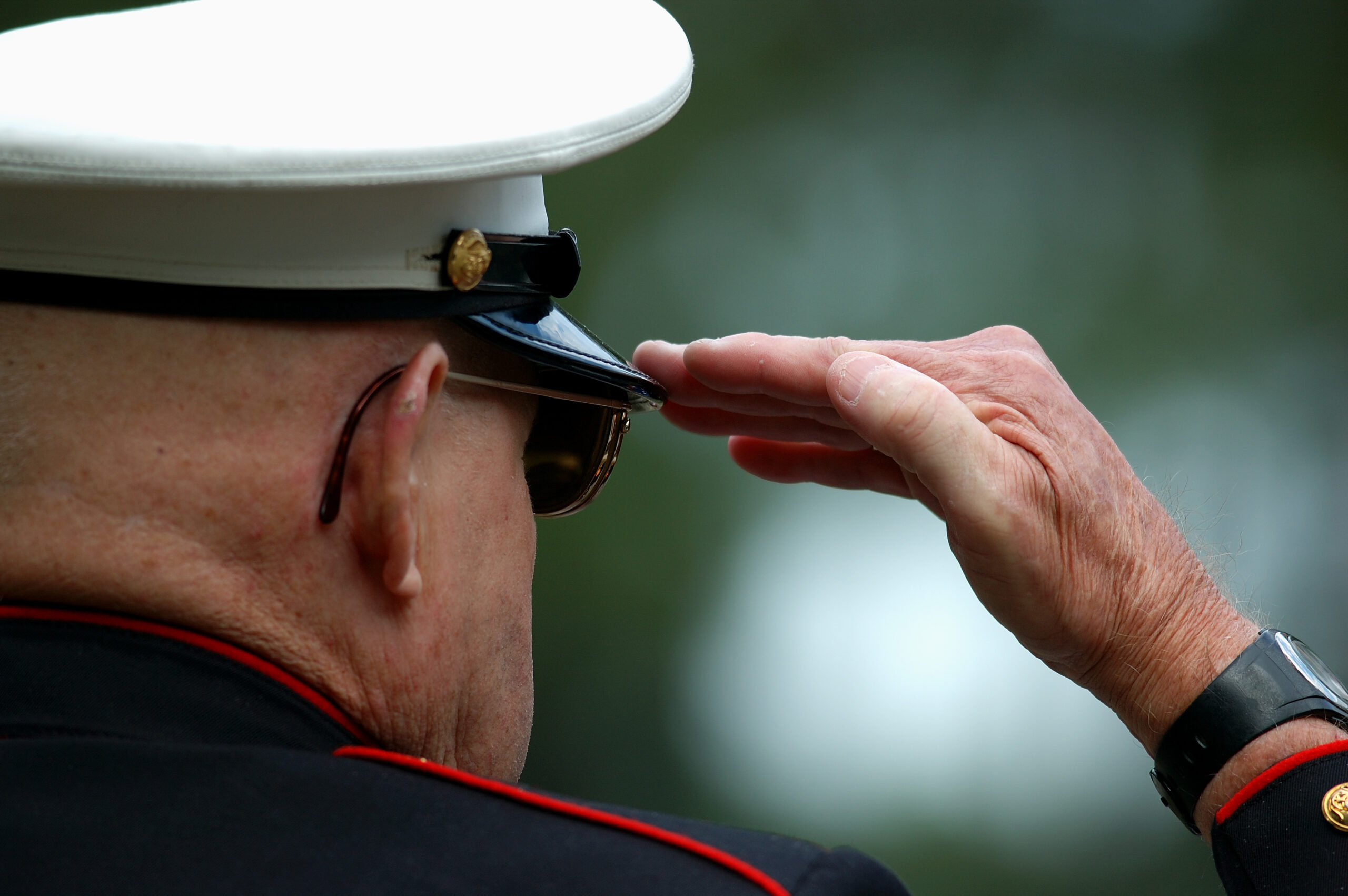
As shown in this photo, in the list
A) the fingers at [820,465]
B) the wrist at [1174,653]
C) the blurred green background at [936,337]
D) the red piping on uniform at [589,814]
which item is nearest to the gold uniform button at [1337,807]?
the wrist at [1174,653]

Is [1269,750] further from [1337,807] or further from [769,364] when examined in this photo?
[769,364]

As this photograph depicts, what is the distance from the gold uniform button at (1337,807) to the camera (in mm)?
912

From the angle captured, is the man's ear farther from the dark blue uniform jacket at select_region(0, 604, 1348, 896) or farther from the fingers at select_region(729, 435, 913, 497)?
the fingers at select_region(729, 435, 913, 497)

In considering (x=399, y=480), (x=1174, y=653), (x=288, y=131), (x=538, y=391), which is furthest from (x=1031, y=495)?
(x=288, y=131)

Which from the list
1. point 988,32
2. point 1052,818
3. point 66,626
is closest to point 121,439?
point 66,626

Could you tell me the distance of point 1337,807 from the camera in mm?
922

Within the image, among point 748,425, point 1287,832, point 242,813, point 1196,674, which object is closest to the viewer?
point 242,813

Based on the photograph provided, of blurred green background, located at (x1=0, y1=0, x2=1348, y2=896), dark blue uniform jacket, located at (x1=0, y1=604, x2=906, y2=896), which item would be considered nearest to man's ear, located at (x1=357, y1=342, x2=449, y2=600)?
dark blue uniform jacket, located at (x1=0, y1=604, x2=906, y2=896)

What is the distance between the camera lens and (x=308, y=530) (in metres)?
0.69

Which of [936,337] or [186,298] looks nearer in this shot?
[186,298]

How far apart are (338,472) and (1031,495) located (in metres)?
0.61

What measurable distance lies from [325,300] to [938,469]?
0.54 meters

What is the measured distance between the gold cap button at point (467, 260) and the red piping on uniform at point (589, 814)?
0.32 m

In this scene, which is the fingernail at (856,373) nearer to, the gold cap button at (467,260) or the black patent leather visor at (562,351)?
the black patent leather visor at (562,351)
